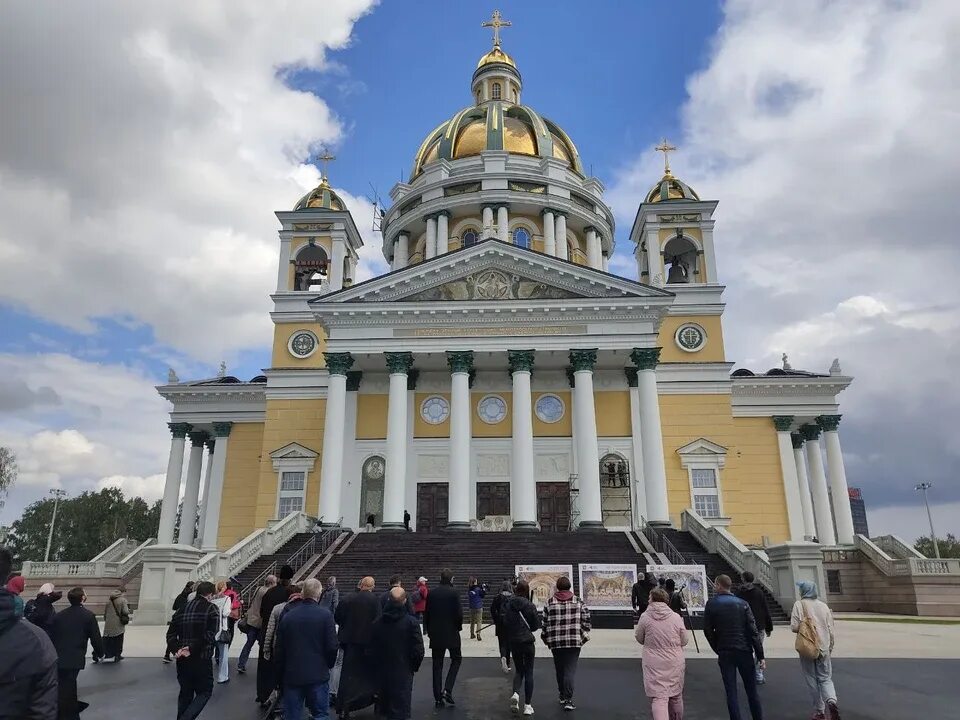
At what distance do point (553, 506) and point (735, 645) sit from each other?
2419cm

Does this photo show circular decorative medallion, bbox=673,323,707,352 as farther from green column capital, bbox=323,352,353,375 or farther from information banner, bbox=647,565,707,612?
information banner, bbox=647,565,707,612

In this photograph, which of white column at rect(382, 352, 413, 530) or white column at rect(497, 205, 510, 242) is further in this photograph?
white column at rect(497, 205, 510, 242)

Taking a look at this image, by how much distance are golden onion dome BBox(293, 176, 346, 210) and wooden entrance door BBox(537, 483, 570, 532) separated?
1981 centimetres

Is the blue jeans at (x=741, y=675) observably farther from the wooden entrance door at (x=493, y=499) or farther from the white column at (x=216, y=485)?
the white column at (x=216, y=485)

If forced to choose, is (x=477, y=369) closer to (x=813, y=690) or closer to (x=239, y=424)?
(x=239, y=424)

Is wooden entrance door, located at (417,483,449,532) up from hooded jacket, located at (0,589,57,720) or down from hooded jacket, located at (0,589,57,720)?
up

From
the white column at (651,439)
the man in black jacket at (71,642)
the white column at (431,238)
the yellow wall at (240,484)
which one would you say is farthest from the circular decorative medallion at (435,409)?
the man in black jacket at (71,642)

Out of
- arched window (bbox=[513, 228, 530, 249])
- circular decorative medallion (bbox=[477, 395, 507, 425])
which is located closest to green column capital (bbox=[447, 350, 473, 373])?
circular decorative medallion (bbox=[477, 395, 507, 425])

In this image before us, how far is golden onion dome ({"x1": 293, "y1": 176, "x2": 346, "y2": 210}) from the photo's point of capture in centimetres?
4009

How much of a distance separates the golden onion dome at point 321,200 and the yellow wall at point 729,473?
20.8m

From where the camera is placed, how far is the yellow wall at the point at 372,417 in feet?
106

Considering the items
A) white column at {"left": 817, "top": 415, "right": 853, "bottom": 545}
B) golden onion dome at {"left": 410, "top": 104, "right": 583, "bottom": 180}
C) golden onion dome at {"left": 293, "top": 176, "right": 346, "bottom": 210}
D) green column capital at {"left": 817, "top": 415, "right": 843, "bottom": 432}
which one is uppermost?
golden onion dome at {"left": 410, "top": 104, "right": 583, "bottom": 180}

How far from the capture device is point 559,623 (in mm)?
8188

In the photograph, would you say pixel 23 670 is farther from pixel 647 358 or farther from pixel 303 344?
pixel 303 344
